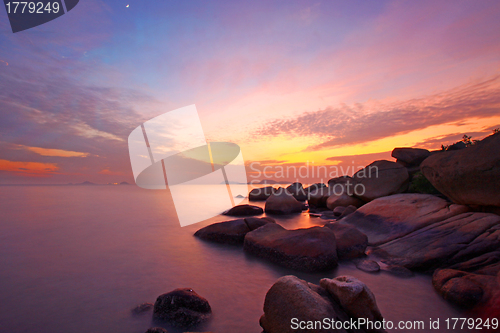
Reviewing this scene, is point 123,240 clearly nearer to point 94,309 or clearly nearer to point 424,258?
point 94,309

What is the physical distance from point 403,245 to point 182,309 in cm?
677

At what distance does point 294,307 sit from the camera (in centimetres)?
298

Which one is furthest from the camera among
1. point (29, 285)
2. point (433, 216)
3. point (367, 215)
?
point (367, 215)

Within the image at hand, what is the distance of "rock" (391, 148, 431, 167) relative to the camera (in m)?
14.6

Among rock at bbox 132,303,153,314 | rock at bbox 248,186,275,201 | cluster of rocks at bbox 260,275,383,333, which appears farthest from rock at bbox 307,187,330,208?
rock at bbox 132,303,153,314

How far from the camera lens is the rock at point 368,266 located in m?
6.02

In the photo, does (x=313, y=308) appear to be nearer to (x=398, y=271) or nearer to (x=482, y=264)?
(x=398, y=271)

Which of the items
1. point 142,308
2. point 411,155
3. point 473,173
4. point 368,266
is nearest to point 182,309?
point 142,308

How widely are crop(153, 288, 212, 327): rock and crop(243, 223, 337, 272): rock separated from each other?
2937mm

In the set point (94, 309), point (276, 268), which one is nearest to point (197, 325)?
point (94, 309)

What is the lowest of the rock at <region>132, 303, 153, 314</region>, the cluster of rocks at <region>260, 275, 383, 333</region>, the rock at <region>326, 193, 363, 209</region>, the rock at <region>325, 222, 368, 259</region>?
the rock at <region>326, 193, 363, 209</region>

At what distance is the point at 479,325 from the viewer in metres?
3.63

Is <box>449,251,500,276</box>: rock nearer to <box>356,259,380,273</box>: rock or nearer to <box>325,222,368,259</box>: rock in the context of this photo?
<box>356,259,380,273</box>: rock

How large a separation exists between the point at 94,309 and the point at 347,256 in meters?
6.80
